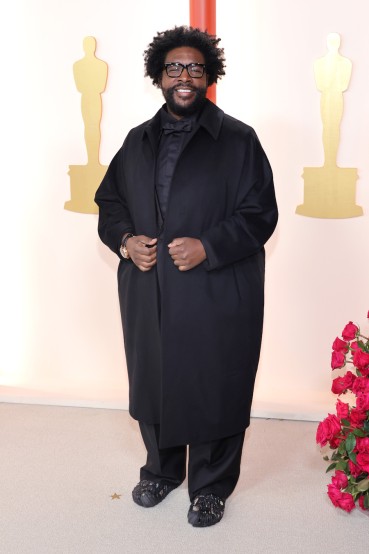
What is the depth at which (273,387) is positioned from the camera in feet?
12.9

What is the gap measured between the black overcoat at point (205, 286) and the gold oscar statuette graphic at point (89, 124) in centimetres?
110

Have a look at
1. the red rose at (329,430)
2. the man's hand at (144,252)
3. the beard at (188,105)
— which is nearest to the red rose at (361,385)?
the red rose at (329,430)

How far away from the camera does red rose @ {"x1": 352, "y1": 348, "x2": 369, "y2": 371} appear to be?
275 cm

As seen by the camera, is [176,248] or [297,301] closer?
[176,248]

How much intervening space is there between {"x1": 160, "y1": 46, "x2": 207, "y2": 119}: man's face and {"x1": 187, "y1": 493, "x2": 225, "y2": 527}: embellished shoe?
128cm

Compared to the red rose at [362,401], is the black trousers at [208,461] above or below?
below

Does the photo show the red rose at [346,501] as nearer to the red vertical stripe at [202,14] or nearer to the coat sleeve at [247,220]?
the coat sleeve at [247,220]

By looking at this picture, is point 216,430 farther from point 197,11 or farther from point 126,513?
point 197,11

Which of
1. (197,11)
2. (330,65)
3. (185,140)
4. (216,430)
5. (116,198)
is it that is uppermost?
(197,11)

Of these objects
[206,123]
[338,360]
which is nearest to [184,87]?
[206,123]

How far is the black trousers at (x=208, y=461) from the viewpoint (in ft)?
9.23

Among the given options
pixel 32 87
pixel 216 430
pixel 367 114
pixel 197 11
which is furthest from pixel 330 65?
pixel 216 430

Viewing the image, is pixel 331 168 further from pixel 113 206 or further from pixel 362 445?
pixel 362 445

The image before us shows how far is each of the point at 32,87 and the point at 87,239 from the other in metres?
0.76
